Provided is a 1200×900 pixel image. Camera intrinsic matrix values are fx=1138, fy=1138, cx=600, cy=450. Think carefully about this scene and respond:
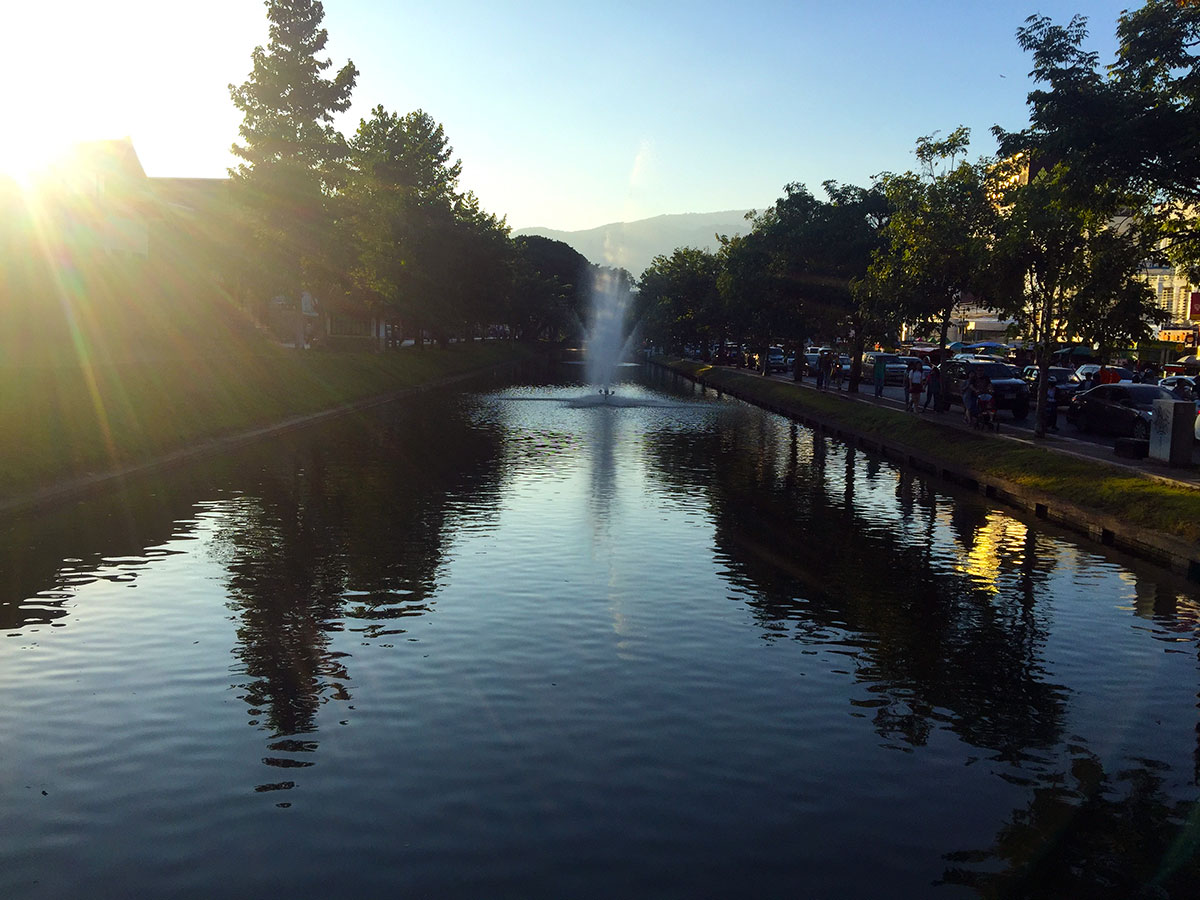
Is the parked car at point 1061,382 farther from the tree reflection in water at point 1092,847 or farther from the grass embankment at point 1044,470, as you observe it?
the tree reflection in water at point 1092,847

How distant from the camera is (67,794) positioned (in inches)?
271

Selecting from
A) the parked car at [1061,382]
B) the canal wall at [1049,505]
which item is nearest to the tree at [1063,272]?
the canal wall at [1049,505]

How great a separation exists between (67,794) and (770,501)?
15407mm

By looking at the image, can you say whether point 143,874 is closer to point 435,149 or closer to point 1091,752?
point 1091,752

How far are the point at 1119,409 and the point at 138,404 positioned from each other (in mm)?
28104

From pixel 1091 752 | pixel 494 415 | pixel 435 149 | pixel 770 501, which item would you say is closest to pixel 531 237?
pixel 435 149

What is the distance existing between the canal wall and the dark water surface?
30.4 inches

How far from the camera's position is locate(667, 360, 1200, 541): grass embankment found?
17.9 metres

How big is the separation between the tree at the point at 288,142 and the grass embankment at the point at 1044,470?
29.7 metres

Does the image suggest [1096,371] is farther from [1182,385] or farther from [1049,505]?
[1049,505]

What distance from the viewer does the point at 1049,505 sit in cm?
2089

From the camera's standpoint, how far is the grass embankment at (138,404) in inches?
820

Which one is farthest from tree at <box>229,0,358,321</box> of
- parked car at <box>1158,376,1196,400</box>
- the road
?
parked car at <box>1158,376,1196,400</box>

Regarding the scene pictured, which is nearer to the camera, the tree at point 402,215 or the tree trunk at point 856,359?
the tree trunk at point 856,359
